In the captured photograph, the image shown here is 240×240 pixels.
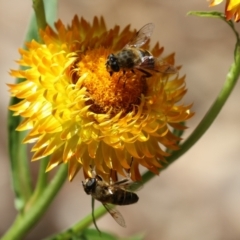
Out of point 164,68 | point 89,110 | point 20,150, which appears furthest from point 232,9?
point 20,150

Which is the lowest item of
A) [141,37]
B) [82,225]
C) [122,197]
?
[82,225]

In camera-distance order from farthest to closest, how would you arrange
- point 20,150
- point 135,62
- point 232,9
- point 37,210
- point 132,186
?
point 20,150
point 37,210
point 132,186
point 135,62
point 232,9

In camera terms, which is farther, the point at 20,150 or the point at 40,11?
the point at 20,150

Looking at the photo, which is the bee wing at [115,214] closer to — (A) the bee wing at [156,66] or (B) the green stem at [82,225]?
(B) the green stem at [82,225]

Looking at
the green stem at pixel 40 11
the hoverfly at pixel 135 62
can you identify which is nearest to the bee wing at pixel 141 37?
the hoverfly at pixel 135 62

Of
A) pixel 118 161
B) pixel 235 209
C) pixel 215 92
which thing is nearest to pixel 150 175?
pixel 118 161

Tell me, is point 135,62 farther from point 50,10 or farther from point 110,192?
point 50,10

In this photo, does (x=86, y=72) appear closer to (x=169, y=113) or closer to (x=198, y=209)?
(x=169, y=113)
